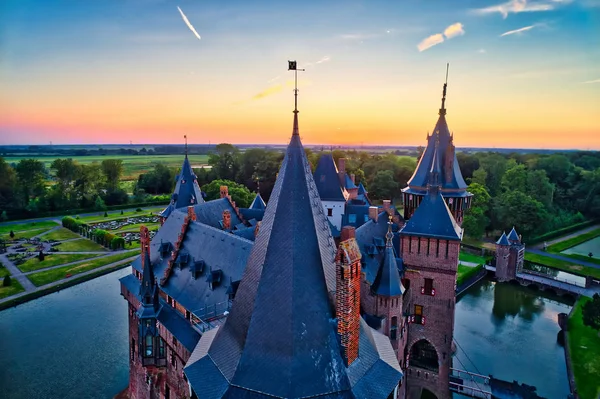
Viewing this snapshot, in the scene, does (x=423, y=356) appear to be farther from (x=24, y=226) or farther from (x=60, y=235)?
(x=24, y=226)

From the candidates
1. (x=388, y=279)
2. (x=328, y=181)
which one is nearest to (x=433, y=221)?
(x=388, y=279)

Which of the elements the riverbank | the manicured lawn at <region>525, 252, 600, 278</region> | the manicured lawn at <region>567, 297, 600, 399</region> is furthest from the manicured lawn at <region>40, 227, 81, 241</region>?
the manicured lawn at <region>525, 252, 600, 278</region>

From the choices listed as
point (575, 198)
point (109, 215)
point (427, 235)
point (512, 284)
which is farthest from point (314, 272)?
point (575, 198)

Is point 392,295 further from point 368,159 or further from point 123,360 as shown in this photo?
point 368,159

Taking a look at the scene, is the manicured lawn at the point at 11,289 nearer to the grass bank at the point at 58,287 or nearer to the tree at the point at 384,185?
the grass bank at the point at 58,287

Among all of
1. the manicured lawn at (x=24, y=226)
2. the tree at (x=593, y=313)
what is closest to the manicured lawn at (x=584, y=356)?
the tree at (x=593, y=313)

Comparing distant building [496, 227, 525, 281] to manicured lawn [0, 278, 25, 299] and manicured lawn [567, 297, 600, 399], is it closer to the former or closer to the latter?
manicured lawn [567, 297, 600, 399]
